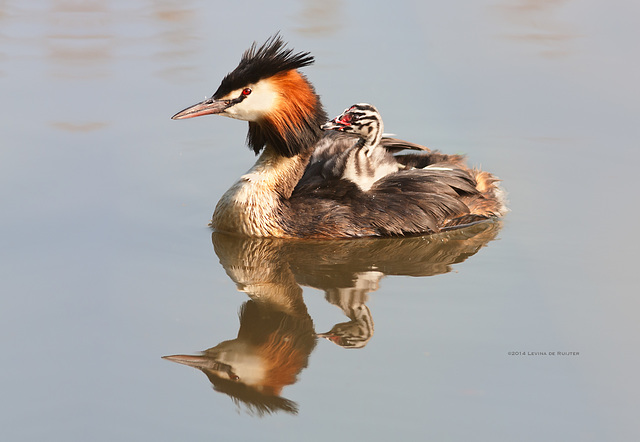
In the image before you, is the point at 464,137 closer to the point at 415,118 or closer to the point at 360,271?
the point at 415,118

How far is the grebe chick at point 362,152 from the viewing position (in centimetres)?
686

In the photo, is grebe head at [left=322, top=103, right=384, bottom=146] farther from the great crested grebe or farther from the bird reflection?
the bird reflection

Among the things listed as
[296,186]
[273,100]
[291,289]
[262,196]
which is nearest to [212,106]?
[273,100]

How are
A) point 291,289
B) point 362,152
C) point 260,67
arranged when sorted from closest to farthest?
point 291,289
point 260,67
point 362,152

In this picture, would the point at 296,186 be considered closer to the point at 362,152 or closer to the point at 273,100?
the point at 362,152

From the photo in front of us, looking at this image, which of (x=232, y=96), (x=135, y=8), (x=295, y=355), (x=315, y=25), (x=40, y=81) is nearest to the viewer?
(x=295, y=355)

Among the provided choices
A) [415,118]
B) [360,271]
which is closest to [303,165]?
[360,271]

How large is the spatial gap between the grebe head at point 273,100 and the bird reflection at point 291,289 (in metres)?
0.80

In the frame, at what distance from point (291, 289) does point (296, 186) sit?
1377mm

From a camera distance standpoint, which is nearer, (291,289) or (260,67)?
(291,289)

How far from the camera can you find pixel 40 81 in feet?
30.5

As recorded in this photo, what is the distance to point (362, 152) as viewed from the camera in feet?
23.2

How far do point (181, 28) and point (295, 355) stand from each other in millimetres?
6610

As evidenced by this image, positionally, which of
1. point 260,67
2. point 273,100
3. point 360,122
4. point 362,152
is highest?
point 260,67
